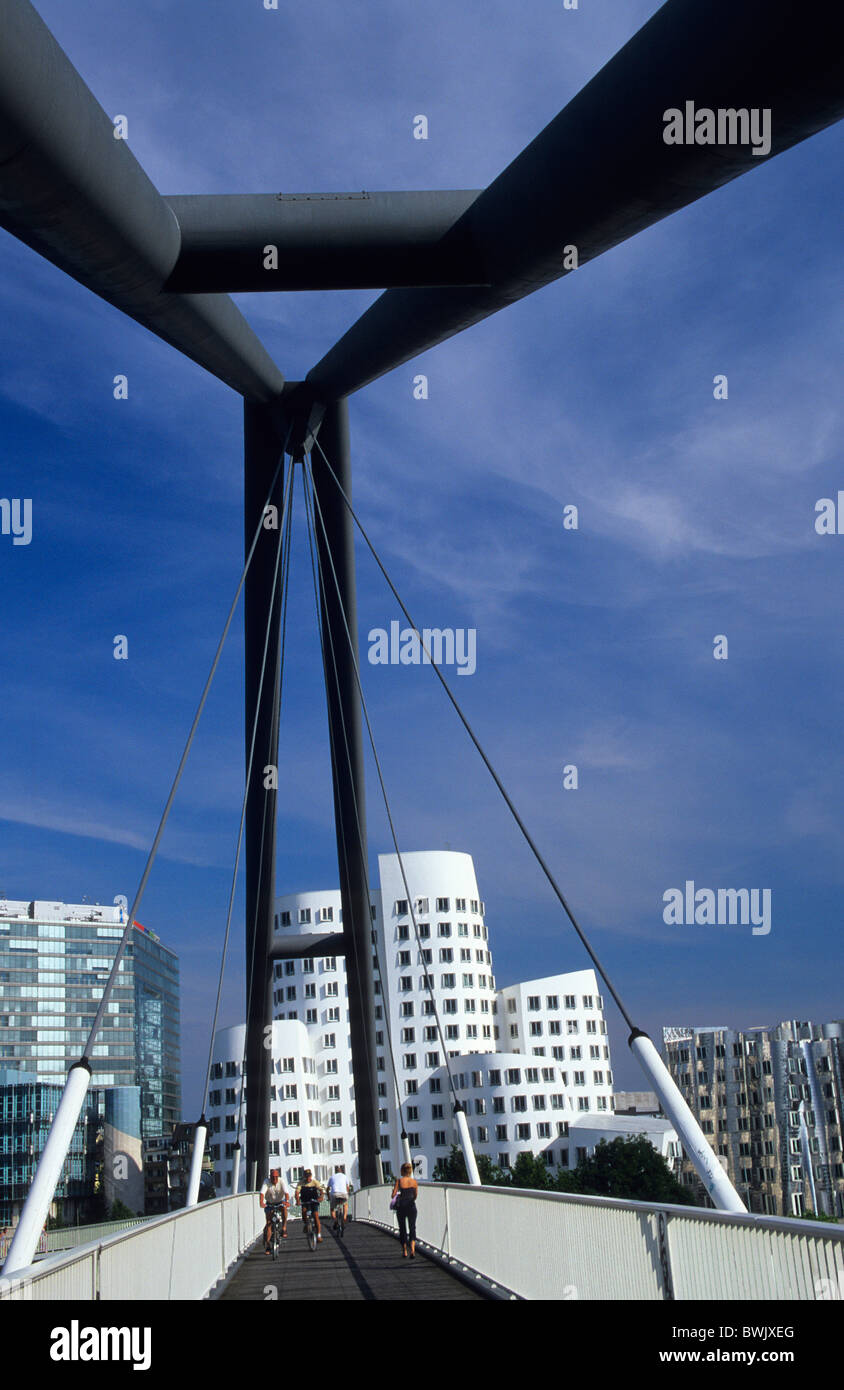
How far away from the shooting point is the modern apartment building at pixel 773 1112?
124188mm

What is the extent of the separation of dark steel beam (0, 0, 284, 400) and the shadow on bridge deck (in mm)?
9459

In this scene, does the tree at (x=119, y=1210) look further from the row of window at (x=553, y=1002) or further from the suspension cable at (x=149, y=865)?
the suspension cable at (x=149, y=865)

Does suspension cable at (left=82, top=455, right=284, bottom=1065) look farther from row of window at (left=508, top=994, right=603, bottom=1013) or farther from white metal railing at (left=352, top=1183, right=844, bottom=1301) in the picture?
row of window at (left=508, top=994, right=603, bottom=1013)

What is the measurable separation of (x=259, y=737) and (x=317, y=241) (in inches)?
568

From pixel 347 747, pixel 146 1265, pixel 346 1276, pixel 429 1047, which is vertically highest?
pixel 347 747

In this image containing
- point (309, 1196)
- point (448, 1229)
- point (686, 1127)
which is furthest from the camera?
point (309, 1196)

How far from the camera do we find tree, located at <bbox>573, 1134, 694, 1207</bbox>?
93375mm

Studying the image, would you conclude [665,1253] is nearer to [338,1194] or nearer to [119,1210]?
[338,1194]

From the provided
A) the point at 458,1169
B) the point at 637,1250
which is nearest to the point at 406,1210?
the point at 637,1250

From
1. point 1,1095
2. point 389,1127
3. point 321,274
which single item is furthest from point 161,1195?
point 321,274

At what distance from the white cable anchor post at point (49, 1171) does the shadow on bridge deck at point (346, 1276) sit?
281cm

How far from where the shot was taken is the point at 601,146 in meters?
9.47

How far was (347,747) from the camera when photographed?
89.2 ft
